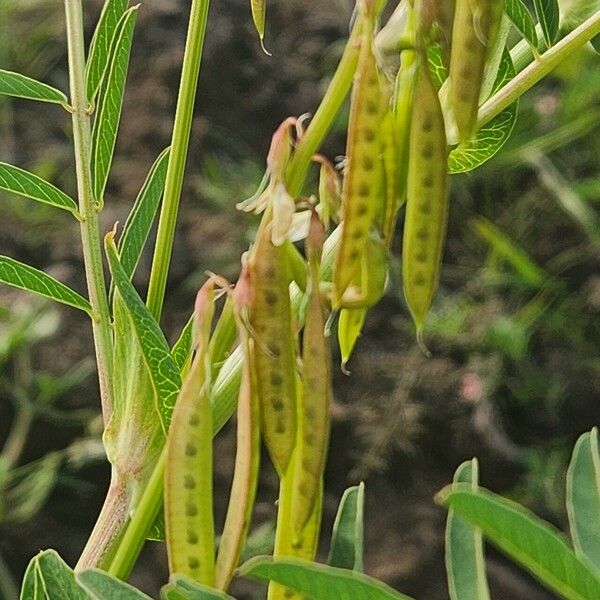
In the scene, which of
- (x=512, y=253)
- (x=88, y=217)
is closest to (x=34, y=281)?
(x=88, y=217)

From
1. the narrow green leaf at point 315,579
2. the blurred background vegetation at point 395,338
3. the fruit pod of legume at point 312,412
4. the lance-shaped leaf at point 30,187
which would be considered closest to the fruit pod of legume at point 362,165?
the fruit pod of legume at point 312,412

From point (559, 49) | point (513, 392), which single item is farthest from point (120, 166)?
point (559, 49)

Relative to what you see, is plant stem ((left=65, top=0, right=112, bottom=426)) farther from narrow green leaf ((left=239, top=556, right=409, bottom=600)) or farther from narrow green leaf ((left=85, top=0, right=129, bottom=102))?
narrow green leaf ((left=239, top=556, right=409, bottom=600))

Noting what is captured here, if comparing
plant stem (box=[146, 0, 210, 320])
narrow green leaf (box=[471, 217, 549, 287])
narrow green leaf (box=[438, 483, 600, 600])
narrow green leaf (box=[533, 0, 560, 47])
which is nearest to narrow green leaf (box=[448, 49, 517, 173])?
narrow green leaf (box=[533, 0, 560, 47])

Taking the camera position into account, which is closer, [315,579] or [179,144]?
[315,579]

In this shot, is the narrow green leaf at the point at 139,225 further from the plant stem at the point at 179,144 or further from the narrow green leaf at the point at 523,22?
the narrow green leaf at the point at 523,22

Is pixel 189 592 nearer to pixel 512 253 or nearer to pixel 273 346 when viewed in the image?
pixel 273 346
